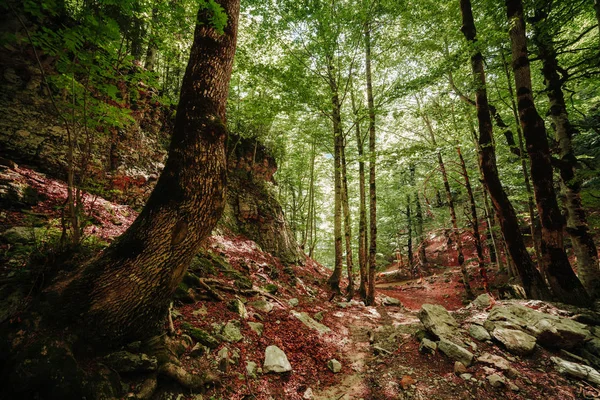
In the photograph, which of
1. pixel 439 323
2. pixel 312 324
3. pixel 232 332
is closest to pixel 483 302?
pixel 439 323

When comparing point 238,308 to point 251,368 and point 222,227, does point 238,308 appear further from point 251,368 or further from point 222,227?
point 222,227

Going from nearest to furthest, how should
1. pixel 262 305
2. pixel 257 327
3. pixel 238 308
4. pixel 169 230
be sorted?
pixel 169 230 < pixel 257 327 < pixel 238 308 < pixel 262 305

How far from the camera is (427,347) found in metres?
5.01

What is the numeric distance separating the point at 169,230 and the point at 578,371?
6.78 meters

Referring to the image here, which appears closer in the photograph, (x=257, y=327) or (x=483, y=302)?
(x=257, y=327)

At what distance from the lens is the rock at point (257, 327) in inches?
192

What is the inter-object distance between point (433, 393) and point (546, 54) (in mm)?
9597

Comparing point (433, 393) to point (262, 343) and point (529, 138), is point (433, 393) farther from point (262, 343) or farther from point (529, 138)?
point (529, 138)

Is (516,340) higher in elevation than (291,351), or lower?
higher

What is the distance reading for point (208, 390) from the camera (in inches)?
126

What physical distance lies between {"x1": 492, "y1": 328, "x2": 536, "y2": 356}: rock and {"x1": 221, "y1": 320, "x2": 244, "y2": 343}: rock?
204 inches

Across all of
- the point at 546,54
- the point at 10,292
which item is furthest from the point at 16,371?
the point at 546,54

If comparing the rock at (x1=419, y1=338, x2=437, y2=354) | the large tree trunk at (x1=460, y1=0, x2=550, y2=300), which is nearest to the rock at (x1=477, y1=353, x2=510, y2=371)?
the rock at (x1=419, y1=338, x2=437, y2=354)

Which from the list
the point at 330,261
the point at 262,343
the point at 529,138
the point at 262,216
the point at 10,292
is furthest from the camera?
the point at 330,261
